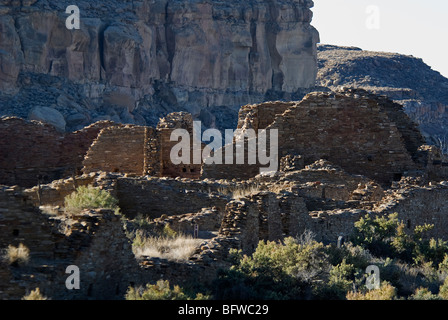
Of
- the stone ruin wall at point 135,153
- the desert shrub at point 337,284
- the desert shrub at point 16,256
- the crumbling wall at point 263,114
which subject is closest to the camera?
the desert shrub at point 16,256

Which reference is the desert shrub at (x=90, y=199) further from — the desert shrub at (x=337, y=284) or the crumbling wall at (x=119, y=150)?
the crumbling wall at (x=119, y=150)

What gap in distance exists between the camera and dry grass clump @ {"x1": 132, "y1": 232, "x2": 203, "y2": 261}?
47.4 feet

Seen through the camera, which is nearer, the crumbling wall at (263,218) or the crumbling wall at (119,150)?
the crumbling wall at (263,218)

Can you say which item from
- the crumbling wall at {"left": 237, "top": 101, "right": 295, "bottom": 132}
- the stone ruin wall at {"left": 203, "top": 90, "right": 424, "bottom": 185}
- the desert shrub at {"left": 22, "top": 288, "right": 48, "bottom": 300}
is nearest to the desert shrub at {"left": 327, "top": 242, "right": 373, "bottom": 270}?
the desert shrub at {"left": 22, "top": 288, "right": 48, "bottom": 300}

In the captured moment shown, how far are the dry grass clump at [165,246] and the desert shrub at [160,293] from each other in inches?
58.1

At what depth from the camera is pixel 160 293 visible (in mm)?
12219

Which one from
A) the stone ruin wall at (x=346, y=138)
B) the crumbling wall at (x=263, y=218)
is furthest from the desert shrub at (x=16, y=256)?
the stone ruin wall at (x=346, y=138)

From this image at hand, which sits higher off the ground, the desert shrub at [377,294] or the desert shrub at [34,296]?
the desert shrub at [34,296]

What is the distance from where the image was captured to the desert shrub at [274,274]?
1410 centimetres

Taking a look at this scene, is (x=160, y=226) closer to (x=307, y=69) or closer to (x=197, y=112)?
(x=197, y=112)

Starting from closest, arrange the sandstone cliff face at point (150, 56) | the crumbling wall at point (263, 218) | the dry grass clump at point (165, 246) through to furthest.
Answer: the dry grass clump at point (165, 246), the crumbling wall at point (263, 218), the sandstone cliff face at point (150, 56)

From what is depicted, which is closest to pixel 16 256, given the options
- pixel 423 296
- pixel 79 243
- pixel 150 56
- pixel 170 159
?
pixel 79 243

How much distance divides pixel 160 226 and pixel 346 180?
26.8ft

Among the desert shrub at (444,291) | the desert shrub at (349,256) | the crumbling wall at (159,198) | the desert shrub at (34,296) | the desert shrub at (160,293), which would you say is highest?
the crumbling wall at (159,198)
